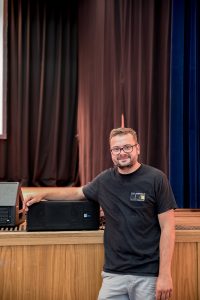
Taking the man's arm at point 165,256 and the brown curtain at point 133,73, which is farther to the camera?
the brown curtain at point 133,73

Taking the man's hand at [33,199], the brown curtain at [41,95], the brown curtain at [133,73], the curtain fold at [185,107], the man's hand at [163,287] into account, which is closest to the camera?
the man's hand at [163,287]

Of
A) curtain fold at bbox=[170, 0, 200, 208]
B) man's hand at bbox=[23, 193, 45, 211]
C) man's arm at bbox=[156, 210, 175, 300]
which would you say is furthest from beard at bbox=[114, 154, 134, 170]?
curtain fold at bbox=[170, 0, 200, 208]

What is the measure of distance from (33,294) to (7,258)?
0.69ft

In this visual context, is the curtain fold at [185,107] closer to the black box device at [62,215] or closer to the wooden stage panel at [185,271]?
the wooden stage panel at [185,271]

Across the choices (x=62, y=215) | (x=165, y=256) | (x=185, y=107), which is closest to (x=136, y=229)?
(x=165, y=256)

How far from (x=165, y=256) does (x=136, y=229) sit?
16 centimetres

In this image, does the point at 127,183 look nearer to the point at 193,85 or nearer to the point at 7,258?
the point at 7,258

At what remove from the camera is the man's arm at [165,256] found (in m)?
1.67

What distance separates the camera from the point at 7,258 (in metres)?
1.95

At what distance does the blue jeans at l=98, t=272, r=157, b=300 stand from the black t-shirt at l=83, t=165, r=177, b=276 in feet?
0.08

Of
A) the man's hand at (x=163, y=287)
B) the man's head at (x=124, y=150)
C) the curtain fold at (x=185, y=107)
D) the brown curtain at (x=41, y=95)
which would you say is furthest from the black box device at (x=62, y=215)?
the brown curtain at (x=41, y=95)

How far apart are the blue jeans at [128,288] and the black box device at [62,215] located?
11.8 inches

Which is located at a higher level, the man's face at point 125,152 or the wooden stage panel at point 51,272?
the man's face at point 125,152

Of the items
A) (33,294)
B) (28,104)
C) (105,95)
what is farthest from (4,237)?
(28,104)
